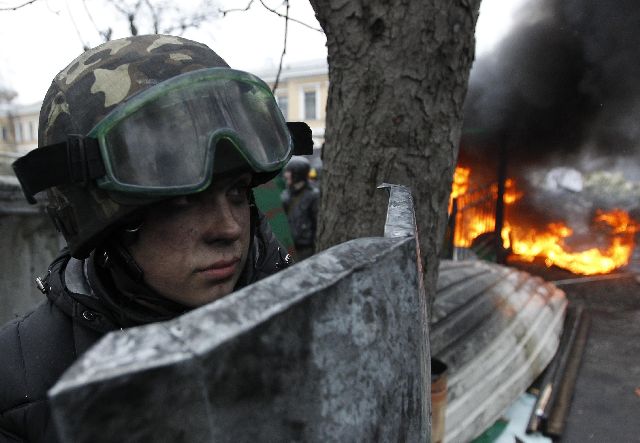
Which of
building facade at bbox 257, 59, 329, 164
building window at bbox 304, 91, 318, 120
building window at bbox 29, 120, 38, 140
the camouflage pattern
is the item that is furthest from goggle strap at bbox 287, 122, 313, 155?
building window at bbox 29, 120, 38, 140

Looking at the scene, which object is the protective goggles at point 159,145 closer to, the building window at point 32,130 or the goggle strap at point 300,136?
the goggle strap at point 300,136

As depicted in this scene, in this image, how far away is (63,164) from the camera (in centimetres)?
127

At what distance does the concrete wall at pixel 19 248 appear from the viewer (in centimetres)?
390

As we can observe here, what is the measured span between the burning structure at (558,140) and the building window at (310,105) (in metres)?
23.0

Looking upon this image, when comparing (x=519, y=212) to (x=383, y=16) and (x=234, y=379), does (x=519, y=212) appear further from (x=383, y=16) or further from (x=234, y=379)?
(x=234, y=379)

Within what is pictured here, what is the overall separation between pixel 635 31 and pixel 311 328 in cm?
1101

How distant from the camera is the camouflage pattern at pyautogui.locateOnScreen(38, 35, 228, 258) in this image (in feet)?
4.29

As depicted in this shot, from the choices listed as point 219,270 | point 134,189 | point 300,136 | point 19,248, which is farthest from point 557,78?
point 134,189

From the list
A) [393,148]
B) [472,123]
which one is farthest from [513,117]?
[393,148]

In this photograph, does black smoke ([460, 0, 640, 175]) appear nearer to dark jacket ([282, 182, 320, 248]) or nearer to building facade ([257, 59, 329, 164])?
dark jacket ([282, 182, 320, 248])

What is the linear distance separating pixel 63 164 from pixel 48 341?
54 centimetres

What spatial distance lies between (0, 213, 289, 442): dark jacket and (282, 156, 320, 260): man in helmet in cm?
508

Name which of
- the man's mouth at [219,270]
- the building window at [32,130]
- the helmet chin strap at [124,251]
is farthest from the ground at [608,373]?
the building window at [32,130]

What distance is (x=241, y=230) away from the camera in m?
1.31
